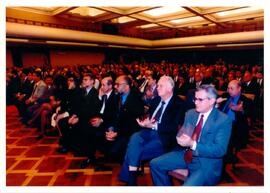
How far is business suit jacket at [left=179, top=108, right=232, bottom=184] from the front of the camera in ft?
6.13

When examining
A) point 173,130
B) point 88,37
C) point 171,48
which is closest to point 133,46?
point 171,48

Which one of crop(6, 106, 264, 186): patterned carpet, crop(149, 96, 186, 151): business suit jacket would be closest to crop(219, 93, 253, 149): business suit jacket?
crop(6, 106, 264, 186): patterned carpet

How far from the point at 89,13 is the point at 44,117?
20.4ft

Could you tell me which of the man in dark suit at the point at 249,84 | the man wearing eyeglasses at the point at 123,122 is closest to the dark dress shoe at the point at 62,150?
the man wearing eyeglasses at the point at 123,122

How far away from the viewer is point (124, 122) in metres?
2.97

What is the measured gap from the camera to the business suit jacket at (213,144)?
6.13 feet

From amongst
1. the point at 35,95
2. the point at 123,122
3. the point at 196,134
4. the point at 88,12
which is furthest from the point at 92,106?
the point at 88,12

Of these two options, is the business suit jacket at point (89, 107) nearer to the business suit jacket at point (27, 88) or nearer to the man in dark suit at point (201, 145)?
the man in dark suit at point (201, 145)

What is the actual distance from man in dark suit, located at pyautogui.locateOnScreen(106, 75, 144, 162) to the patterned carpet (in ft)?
1.32

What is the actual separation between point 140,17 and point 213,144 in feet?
26.8

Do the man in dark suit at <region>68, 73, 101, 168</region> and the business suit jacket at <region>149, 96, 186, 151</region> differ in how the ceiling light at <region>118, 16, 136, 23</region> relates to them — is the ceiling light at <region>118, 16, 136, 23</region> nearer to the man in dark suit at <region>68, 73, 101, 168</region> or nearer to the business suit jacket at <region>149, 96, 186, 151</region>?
the man in dark suit at <region>68, 73, 101, 168</region>

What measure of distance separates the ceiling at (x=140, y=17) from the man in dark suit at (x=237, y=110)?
4954mm

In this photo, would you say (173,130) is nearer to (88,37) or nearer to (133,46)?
A: (88,37)

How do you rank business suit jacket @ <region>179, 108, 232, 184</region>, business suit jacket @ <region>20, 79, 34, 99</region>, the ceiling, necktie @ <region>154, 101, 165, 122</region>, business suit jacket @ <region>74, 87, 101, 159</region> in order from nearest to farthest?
business suit jacket @ <region>179, 108, 232, 184</region>
necktie @ <region>154, 101, 165, 122</region>
business suit jacket @ <region>74, 87, 101, 159</region>
business suit jacket @ <region>20, 79, 34, 99</region>
the ceiling
